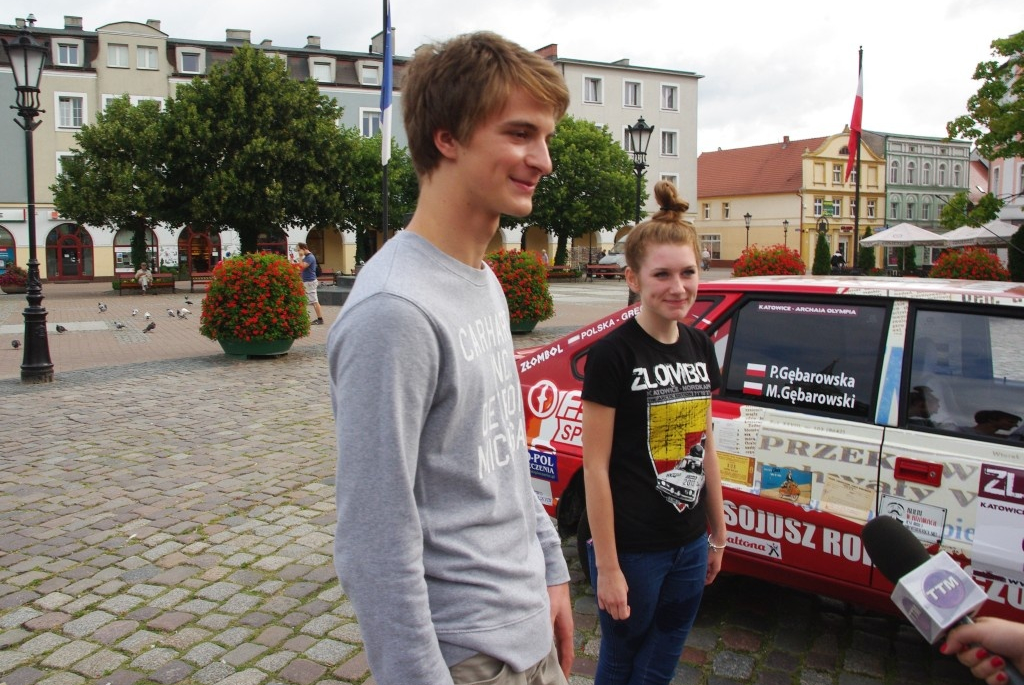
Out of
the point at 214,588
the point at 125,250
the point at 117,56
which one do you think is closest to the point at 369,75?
the point at 117,56

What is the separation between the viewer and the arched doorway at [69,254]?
153ft

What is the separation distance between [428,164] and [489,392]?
480 mm

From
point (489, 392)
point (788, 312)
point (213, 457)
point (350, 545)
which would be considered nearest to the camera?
point (350, 545)

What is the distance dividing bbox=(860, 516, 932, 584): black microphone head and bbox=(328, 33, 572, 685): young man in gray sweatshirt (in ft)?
2.29

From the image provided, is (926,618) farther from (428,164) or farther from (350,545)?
(428,164)

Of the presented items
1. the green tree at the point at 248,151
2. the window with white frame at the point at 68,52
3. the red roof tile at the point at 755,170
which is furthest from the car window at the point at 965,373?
the red roof tile at the point at 755,170

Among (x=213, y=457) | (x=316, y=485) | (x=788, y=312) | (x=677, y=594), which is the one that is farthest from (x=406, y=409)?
(x=213, y=457)

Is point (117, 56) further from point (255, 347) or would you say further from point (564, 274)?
point (255, 347)

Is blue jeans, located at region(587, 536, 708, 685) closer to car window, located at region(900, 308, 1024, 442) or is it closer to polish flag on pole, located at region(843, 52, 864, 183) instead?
car window, located at region(900, 308, 1024, 442)

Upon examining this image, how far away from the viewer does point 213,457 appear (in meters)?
7.40

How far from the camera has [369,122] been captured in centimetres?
5309

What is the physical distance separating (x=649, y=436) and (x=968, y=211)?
28909 mm

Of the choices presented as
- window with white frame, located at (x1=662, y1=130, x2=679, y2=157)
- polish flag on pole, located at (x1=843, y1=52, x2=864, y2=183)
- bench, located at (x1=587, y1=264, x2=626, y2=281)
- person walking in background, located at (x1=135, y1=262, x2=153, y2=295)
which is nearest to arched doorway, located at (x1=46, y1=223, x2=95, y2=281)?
person walking in background, located at (x1=135, y1=262, x2=153, y2=295)

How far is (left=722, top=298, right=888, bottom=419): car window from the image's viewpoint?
3.62m
